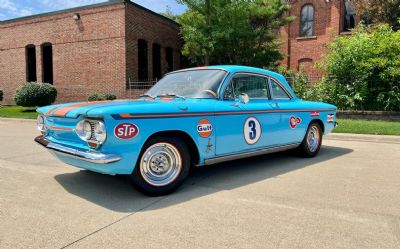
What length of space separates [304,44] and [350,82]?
41.4 feet

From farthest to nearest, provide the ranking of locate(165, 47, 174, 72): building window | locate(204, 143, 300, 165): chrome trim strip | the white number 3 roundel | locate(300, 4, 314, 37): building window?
locate(300, 4, 314, 37): building window
locate(165, 47, 174, 72): building window
the white number 3 roundel
locate(204, 143, 300, 165): chrome trim strip

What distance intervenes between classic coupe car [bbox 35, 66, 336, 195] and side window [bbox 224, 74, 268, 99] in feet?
0.05

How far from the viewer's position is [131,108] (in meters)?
4.32

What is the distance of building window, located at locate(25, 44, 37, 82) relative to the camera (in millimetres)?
23266

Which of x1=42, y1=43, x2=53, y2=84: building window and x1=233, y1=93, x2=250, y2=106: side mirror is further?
x1=42, y1=43, x2=53, y2=84: building window

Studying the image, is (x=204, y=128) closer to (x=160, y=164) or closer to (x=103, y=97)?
(x=160, y=164)

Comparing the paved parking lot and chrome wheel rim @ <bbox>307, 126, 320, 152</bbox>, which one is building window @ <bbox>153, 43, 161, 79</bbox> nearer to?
chrome wheel rim @ <bbox>307, 126, 320, 152</bbox>

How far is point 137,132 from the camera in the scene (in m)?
4.30

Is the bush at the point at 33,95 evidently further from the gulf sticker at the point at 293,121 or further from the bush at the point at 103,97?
the gulf sticker at the point at 293,121

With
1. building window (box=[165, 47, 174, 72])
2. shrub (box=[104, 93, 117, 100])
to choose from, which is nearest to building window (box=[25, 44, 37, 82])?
shrub (box=[104, 93, 117, 100])

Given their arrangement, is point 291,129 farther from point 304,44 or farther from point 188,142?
point 304,44

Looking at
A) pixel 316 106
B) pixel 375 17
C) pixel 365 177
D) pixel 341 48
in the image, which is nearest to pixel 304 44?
pixel 375 17

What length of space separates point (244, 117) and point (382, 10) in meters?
18.1

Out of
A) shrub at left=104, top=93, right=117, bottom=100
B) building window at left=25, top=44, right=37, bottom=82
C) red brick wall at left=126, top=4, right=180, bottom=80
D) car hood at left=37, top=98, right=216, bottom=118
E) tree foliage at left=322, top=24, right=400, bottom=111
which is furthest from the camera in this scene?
building window at left=25, top=44, right=37, bottom=82
